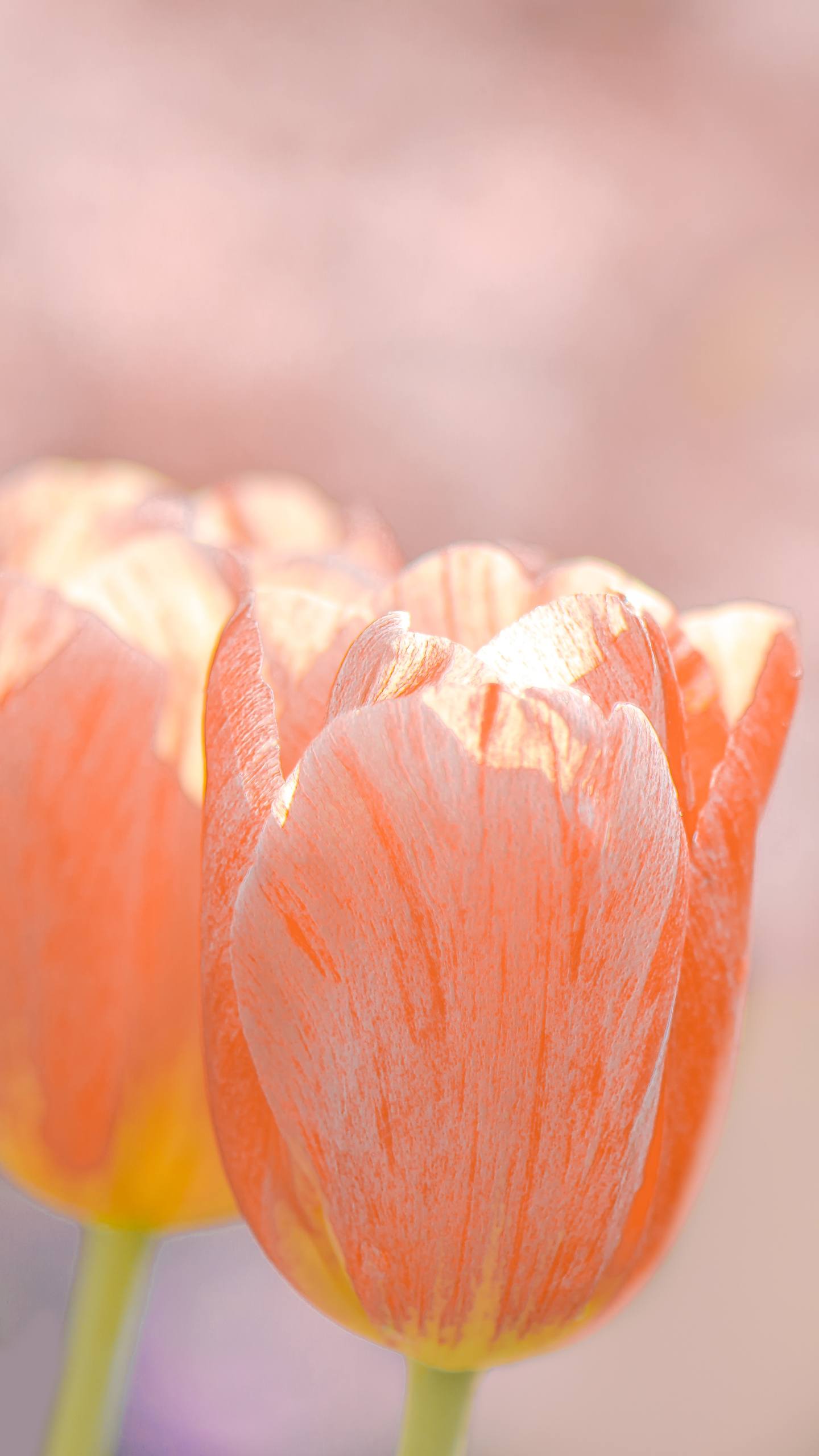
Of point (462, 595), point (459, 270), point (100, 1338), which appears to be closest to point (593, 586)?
point (462, 595)

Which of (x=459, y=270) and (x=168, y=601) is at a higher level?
(x=168, y=601)

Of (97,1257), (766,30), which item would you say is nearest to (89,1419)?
(97,1257)

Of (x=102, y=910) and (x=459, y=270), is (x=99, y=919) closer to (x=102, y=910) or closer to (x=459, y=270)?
(x=102, y=910)

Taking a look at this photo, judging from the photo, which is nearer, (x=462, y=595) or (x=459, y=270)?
(x=462, y=595)

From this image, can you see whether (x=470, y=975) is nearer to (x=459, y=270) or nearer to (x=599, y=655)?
(x=599, y=655)

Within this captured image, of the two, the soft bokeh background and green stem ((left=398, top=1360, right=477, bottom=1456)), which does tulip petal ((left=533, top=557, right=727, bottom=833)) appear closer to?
green stem ((left=398, top=1360, right=477, bottom=1456))

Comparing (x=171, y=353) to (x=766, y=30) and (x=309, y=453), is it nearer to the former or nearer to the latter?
(x=309, y=453)
